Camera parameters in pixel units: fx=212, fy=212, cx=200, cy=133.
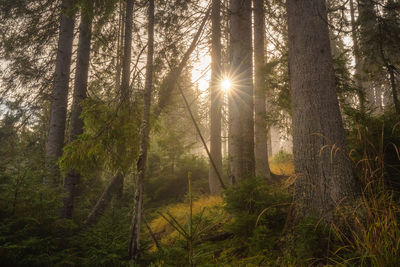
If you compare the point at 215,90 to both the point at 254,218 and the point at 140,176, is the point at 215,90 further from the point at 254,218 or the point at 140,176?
the point at 254,218

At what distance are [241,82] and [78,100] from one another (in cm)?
405

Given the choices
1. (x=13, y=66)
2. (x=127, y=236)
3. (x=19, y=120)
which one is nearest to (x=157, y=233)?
(x=127, y=236)

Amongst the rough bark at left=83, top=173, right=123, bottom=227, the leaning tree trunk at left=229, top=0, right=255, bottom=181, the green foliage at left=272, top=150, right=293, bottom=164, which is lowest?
the rough bark at left=83, top=173, right=123, bottom=227

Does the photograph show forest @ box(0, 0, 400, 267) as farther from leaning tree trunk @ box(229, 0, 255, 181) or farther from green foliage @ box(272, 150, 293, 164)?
green foliage @ box(272, 150, 293, 164)

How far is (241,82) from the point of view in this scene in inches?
196

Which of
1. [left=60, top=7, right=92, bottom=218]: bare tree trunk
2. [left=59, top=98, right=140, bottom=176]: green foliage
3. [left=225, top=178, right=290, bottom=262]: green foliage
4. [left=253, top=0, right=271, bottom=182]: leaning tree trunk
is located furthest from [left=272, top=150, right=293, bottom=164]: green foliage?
[left=60, top=7, right=92, bottom=218]: bare tree trunk

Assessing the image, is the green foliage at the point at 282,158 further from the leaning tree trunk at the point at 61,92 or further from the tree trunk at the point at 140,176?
the leaning tree trunk at the point at 61,92

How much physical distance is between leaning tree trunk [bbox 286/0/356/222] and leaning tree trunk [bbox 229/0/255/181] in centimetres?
157

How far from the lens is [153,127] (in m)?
4.97

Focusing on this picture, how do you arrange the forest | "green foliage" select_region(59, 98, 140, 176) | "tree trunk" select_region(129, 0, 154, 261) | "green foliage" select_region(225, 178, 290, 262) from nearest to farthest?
the forest, "tree trunk" select_region(129, 0, 154, 261), "green foliage" select_region(225, 178, 290, 262), "green foliage" select_region(59, 98, 140, 176)

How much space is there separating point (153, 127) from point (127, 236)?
8.30 feet

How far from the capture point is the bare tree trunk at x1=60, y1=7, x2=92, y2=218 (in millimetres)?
4637

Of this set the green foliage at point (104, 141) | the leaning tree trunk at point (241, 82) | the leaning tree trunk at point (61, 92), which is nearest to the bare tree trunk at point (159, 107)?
the green foliage at point (104, 141)

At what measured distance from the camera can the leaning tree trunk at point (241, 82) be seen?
15.5 feet
